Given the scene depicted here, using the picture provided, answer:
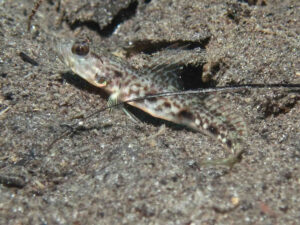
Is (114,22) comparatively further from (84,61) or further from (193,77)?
(193,77)

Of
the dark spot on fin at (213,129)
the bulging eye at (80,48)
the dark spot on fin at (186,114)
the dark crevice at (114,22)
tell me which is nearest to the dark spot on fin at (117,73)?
the bulging eye at (80,48)

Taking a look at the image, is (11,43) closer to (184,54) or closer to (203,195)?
(184,54)

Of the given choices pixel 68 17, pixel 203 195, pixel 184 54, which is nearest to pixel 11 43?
pixel 68 17

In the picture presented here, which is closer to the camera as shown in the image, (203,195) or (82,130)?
(203,195)

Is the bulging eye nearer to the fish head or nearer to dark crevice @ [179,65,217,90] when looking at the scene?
the fish head

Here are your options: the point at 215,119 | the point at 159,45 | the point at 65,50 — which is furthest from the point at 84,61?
the point at 215,119

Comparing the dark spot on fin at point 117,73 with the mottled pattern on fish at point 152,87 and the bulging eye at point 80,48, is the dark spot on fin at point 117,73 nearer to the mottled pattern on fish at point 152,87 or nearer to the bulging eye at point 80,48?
the mottled pattern on fish at point 152,87

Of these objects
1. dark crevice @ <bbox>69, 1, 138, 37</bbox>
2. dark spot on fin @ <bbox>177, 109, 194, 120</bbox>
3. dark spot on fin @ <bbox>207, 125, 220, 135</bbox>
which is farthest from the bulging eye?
dark spot on fin @ <bbox>207, 125, 220, 135</bbox>
